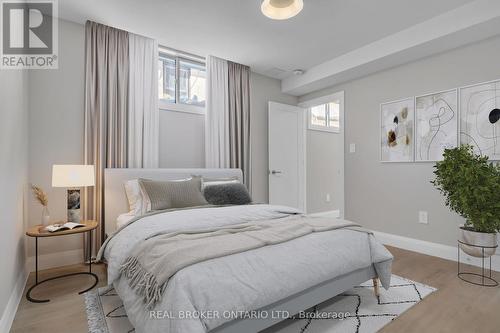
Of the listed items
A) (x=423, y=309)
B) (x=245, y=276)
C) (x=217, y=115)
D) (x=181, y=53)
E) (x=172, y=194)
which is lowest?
(x=423, y=309)

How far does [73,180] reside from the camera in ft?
8.09

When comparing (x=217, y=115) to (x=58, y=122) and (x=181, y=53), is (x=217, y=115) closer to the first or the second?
(x=181, y=53)

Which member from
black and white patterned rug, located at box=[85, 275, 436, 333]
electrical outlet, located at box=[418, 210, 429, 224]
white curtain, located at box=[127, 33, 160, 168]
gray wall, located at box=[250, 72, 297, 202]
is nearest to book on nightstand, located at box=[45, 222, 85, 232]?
black and white patterned rug, located at box=[85, 275, 436, 333]

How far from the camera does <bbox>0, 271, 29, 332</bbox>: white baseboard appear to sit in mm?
1657

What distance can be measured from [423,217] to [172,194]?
9.82 feet

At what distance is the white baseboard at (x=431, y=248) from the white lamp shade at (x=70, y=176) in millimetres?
3664

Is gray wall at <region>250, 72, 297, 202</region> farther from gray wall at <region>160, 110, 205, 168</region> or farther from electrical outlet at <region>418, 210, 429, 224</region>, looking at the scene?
electrical outlet at <region>418, 210, 429, 224</region>

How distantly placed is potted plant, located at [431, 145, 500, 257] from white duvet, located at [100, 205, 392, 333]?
3.48 ft

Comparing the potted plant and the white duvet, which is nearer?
the white duvet

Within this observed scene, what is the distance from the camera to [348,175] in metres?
4.17

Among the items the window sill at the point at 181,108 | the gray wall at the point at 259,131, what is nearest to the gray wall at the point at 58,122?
the window sill at the point at 181,108

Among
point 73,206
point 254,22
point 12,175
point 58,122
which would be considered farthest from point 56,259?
point 254,22

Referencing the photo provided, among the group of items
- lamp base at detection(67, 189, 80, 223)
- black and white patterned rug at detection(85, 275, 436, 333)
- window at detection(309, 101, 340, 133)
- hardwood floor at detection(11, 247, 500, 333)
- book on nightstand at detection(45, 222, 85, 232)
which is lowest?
hardwood floor at detection(11, 247, 500, 333)

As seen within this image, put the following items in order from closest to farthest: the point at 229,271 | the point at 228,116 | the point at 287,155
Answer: the point at 229,271
the point at 228,116
the point at 287,155
